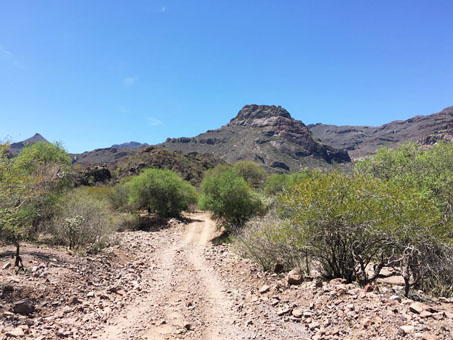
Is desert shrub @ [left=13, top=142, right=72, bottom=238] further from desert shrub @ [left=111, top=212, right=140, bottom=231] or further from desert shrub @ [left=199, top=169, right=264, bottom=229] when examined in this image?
desert shrub @ [left=199, top=169, right=264, bottom=229]

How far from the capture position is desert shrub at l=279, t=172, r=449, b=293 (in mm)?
7250

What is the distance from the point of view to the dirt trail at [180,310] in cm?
610

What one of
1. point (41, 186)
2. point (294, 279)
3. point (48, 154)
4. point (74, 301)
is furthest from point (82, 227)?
point (294, 279)

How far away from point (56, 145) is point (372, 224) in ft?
77.0

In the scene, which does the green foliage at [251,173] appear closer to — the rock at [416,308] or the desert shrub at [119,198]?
the desert shrub at [119,198]

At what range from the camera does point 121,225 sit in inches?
990

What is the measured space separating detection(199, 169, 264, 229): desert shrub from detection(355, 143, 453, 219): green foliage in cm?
1015

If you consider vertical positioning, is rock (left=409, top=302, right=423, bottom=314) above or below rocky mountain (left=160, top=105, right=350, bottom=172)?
below

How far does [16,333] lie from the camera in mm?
5297

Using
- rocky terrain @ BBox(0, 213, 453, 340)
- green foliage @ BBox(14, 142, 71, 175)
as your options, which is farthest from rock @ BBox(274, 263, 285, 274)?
green foliage @ BBox(14, 142, 71, 175)

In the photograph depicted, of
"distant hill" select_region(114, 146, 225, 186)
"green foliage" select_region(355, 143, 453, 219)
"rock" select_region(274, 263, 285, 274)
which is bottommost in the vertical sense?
"rock" select_region(274, 263, 285, 274)

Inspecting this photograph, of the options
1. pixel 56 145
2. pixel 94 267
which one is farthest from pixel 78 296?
pixel 56 145

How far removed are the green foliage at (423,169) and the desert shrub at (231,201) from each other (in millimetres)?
10155

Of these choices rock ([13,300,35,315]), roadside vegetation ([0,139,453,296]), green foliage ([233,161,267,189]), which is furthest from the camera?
green foliage ([233,161,267,189])
